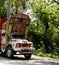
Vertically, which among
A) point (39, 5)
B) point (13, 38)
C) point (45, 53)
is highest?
point (39, 5)

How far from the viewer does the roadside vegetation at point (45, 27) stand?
2775 centimetres

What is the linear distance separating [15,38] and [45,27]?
5.55 metres

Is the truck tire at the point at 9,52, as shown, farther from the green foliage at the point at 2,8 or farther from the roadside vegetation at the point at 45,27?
the green foliage at the point at 2,8

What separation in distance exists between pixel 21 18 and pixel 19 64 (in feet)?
20.6

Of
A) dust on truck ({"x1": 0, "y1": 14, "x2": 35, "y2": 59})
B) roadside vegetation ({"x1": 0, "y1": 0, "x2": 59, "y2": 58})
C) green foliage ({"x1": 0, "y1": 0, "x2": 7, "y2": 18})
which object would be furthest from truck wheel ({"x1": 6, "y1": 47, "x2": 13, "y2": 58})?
green foliage ({"x1": 0, "y1": 0, "x2": 7, "y2": 18})

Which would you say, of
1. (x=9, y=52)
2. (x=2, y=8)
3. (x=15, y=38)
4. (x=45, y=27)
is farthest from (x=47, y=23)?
(x=2, y=8)

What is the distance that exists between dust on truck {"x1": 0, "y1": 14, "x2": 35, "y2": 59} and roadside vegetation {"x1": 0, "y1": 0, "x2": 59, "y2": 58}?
2491 mm

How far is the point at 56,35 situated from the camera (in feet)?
88.1

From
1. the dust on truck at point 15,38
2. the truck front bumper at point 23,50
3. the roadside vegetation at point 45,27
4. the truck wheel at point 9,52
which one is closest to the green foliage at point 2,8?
the roadside vegetation at point 45,27

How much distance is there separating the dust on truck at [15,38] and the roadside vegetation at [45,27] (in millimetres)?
2491

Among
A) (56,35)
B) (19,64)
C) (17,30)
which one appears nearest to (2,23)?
(17,30)

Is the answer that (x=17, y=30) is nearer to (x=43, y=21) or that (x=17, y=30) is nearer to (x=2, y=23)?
(x=2, y=23)

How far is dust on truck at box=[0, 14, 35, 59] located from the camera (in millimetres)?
23391

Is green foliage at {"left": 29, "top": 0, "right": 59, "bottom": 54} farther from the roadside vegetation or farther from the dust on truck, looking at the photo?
the dust on truck
